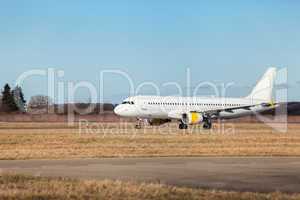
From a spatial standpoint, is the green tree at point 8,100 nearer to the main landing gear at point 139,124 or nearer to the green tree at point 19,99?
the green tree at point 19,99

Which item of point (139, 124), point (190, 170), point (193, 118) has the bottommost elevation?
point (139, 124)

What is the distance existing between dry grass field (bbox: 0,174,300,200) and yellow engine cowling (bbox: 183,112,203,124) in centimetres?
3778

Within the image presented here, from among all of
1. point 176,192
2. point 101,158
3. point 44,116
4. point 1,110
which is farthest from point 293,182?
point 1,110

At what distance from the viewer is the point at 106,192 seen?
11875mm

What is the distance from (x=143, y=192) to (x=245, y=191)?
2.57m

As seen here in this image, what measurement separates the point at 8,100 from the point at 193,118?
7596 centimetres

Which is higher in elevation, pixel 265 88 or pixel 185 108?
pixel 265 88

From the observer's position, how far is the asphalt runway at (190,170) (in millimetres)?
14438

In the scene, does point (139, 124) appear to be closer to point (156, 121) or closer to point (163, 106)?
point (163, 106)

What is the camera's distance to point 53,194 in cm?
1139

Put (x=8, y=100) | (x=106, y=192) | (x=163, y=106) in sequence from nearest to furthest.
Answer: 1. (x=106, y=192)
2. (x=163, y=106)
3. (x=8, y=100)

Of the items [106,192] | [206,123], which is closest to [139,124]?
[206,123]

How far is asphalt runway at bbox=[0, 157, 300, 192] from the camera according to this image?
14438 mm

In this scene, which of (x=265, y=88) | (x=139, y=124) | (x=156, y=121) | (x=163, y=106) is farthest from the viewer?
(x=265, y=88)
